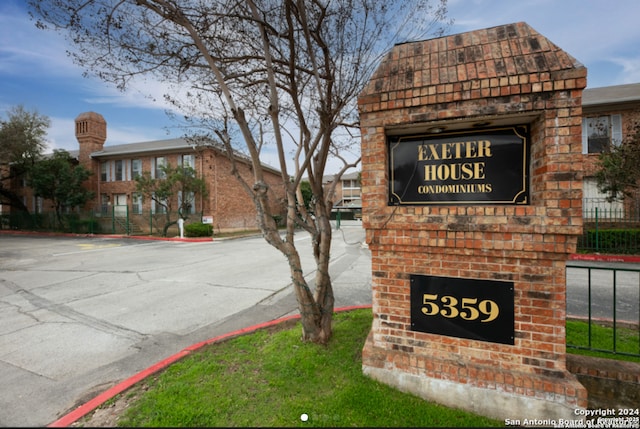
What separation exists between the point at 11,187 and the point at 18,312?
37.9 metres

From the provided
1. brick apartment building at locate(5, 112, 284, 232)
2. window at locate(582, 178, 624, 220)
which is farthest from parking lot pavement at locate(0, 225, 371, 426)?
brick apartment building at locate(5, 112, 284, 232)

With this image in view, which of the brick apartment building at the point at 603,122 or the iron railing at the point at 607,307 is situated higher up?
the brick apartment building at the point at 603,122

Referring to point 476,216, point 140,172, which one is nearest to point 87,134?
point 140,172

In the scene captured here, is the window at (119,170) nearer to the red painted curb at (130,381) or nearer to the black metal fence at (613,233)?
the red painted curb at (130,381)

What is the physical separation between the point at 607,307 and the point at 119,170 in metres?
32.0

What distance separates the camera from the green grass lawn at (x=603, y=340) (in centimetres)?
370

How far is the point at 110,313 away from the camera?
5.85 metres

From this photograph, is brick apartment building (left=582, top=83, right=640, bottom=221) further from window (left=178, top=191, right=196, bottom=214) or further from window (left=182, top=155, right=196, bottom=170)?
window (left=182, top=155, right=196, bottom=170)

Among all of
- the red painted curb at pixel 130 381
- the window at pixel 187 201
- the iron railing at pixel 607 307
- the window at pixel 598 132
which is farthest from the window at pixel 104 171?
the window at pixel 598 132

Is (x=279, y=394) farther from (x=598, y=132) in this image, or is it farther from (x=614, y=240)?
Answer: (x=598, y=132)

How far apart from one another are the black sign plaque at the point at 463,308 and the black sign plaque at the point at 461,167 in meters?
0.76

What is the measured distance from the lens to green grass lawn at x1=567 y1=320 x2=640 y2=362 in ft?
12.1

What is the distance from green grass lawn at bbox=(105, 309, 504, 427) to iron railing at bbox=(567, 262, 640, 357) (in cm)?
211

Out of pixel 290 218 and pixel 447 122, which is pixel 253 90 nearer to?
pixel 290 218
